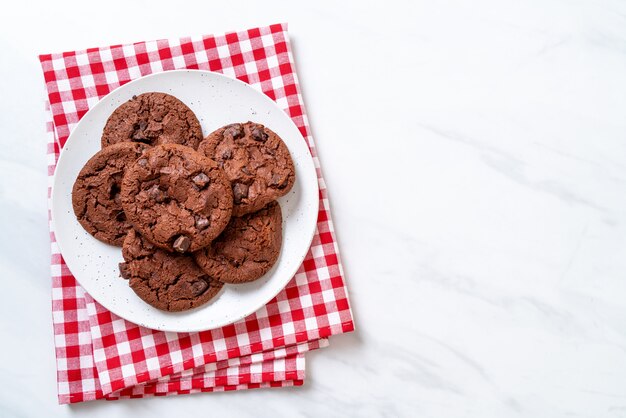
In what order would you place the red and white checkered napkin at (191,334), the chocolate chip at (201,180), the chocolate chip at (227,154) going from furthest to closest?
the red and white checkered napkin at (191,334), the chocolate chip at (227,154), the chocolate chip at (201,180)

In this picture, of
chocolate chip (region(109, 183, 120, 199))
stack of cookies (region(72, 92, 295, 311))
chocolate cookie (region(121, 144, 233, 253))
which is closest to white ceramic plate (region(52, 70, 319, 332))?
stack of cookies (region(72, 92, 295, 311))

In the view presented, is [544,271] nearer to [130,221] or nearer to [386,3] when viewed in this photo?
[386,3]

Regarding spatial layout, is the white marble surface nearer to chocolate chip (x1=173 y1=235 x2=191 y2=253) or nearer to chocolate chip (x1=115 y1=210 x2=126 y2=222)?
chocolate chip (x1=115 y1=210 x2=126 y2=222)

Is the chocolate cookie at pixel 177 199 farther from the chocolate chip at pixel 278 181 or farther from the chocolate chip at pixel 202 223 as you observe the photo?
the chocolate chip at pixel 278 181

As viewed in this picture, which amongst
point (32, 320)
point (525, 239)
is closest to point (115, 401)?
point (32, 320)

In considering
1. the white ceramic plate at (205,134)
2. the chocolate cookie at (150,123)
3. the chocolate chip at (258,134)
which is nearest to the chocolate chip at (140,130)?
the chocolate cookie at (150,123)

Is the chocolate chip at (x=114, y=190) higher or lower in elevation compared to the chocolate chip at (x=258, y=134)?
lower

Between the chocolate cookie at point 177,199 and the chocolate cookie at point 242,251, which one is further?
the chocolate cookie at point 242,251
